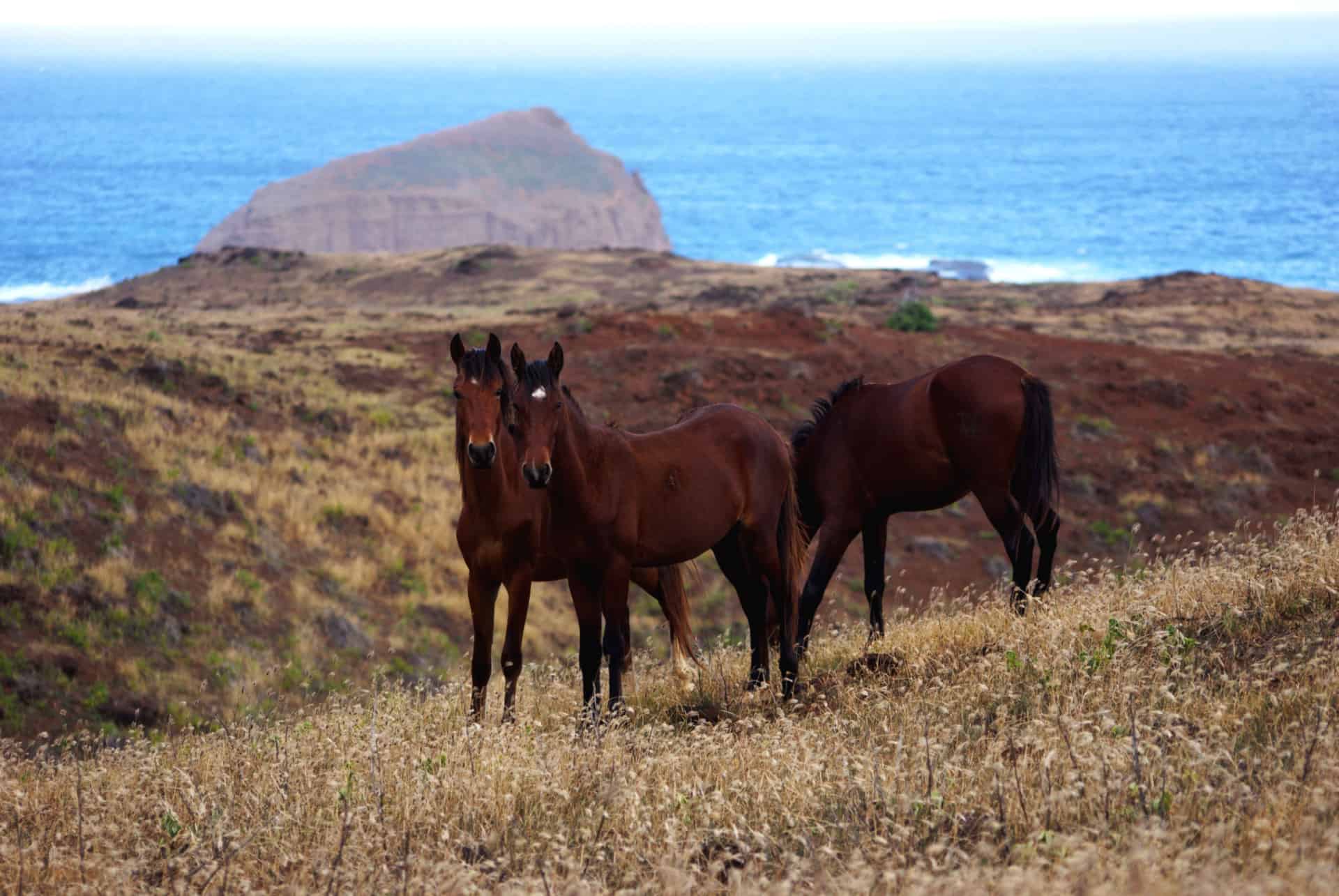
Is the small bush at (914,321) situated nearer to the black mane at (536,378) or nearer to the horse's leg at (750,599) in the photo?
the horse's leg at (750,599)

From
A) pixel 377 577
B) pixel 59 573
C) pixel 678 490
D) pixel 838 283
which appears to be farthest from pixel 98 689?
pixel 838 283

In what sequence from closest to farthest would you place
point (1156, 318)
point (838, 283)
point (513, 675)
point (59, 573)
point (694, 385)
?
1. point (513, 675)
2. point (59, 573)
3. point (694, 385)
4. point (1156, 318)
5. point (838, 283)

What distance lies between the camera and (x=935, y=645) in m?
8.87

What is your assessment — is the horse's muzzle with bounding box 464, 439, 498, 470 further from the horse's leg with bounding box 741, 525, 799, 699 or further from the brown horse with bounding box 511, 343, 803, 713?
the horse's leg with bounding box 741, 525, 799, 699

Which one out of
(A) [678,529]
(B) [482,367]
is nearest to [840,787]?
(A) [678,529]

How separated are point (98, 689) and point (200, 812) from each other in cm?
1049

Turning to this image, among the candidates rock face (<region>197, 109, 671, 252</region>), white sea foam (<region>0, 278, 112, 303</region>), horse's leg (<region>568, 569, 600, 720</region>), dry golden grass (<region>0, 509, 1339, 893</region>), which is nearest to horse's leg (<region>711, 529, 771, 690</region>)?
dry golden grass (<region>0, 509, 1339, 893</region>)

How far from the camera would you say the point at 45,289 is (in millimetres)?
107000

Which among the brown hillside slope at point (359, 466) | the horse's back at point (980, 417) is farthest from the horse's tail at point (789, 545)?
the horse's back at point (980, 417)

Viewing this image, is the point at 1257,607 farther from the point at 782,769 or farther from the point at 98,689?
the point at 98,689

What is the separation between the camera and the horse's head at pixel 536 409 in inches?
297

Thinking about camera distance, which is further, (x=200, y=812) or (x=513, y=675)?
(x=513, y=675)

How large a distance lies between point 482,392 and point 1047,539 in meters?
5.32

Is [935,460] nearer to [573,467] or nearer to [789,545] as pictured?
[789,545]
